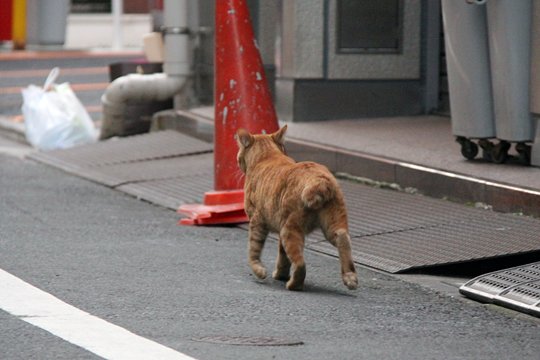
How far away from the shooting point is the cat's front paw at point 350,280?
677cm

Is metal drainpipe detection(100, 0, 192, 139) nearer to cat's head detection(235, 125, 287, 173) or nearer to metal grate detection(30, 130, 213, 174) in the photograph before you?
metal grate detection(30, 130, 213, 174)

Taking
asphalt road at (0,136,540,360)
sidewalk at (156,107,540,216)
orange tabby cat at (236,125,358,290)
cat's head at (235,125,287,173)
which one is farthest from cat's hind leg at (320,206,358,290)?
sidewalk at (156,107,540,216)

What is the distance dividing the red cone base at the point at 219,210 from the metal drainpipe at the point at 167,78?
15.9 ft

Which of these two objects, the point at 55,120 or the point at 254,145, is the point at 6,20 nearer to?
the point at 55,120

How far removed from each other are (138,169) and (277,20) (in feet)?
7.16

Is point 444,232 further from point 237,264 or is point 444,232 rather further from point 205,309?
point 205,309

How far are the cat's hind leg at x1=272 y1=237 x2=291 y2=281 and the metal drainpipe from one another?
7.13m

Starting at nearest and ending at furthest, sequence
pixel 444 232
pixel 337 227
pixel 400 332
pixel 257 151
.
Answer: pixel 400 332, pixel 337 227, pixel 257 151, pixel 444 232

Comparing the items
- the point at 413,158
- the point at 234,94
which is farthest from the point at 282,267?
the point at 413,158

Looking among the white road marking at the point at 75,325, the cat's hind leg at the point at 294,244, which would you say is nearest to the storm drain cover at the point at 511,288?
the cat's hind leg at the point at 294,244

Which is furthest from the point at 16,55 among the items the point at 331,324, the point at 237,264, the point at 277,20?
the point at 331,324

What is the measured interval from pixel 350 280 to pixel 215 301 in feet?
2.31

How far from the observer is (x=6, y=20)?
2895cm

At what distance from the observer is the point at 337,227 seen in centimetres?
675
